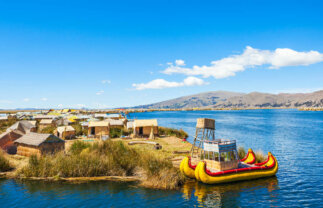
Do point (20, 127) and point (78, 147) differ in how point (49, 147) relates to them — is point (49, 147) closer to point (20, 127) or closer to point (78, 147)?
point (78, 147)

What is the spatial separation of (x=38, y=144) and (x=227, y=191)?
61.1 ft

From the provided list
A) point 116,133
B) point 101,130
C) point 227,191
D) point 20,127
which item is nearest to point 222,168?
point 227,191

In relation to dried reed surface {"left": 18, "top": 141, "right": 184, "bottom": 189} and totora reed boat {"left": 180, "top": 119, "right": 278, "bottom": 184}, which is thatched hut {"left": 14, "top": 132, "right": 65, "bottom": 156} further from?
totora reed boat {"left": 180, "top": 119, "right": 278, "bottom": 184}

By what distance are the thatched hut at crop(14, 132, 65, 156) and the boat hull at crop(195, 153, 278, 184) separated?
50.6 feet

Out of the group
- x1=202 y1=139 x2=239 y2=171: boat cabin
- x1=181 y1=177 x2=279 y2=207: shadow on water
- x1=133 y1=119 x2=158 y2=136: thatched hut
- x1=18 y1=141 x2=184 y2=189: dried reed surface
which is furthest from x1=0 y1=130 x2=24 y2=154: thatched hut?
Answer: x1=202 y1=139 x2=239 y2=171: boat cabin

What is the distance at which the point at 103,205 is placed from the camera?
14344 millimetres

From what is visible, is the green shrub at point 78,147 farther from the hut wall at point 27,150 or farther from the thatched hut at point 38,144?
the hut wall at point 27,150

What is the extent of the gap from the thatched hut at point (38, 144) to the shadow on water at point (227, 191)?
1476cm

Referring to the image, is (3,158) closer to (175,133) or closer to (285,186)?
(285,186)

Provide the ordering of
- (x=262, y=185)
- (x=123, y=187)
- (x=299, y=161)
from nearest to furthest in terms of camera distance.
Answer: (x=123, y=187) → (x=262, y=185) → (x=299, y=161)

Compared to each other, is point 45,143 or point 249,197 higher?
point 45,143

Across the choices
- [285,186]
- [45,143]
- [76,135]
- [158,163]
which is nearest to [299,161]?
[285,186]

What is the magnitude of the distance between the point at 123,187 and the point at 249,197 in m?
8.63

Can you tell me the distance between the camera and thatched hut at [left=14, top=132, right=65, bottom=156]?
79.5 ft
